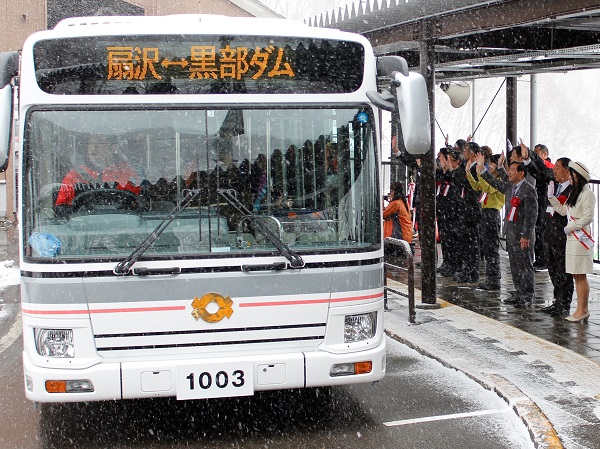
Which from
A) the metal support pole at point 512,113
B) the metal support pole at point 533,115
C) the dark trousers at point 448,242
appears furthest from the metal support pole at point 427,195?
the metal support pole at point 512,113

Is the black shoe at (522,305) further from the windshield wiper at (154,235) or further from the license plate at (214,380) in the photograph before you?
the windshield wiper at (154,235)

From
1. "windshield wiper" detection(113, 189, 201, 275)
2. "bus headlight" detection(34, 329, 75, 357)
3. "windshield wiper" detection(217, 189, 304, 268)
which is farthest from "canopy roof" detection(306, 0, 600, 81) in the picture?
"bus headlight" detection(34, 329, 75, 357)

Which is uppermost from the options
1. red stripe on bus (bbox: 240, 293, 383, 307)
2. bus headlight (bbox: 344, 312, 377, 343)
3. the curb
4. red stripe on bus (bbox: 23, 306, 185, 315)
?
red stripe on bus (bbox: 23, 306, 185, 315)

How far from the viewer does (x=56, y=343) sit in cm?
599

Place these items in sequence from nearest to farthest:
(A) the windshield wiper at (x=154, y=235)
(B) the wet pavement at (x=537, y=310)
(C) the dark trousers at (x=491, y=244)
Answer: (A) the windshield wiper at (x=154, y=235) < (B) the wet pavement at (x=537, y=310) < (C) the dark trousers at (x=491, y=244)

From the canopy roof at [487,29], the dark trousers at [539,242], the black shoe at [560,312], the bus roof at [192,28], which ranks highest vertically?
the canopy roof at [487,29]

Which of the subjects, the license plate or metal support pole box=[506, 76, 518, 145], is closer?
the license plate

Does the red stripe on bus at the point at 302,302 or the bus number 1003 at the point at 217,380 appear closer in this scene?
the bus number 1003 at the point at 217,380

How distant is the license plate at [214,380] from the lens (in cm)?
595

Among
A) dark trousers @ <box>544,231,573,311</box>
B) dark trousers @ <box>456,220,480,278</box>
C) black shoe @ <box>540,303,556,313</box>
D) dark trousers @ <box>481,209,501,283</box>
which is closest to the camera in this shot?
dark trousers @ <box>544,231,573,311</box>

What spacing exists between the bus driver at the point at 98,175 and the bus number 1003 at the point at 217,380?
136 centimetres

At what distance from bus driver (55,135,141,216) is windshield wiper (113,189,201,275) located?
31cm

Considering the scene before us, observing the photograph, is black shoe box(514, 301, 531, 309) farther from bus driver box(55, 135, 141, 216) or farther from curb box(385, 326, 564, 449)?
bus driver box(55, 135, 141, 216)

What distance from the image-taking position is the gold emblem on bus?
6055mm
